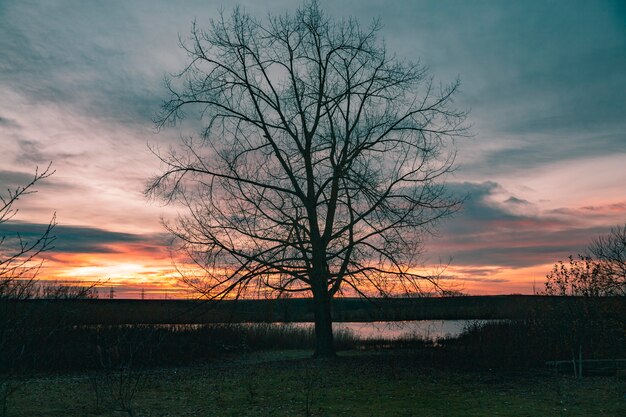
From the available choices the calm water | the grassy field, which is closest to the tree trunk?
the grassy field

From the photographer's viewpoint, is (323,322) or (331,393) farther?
(323,322)

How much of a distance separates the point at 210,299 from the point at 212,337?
32.1ft

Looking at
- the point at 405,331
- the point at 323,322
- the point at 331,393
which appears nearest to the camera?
the point at 331,393

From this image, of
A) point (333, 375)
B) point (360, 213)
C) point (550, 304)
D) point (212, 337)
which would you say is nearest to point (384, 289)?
point (360, 213)

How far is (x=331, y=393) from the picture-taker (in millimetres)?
13859

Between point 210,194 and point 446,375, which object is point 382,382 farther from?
point 210,194

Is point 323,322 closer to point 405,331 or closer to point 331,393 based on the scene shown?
point 331,393

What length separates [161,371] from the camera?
19.9 meters

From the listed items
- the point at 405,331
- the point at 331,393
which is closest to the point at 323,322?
the point at 331,393

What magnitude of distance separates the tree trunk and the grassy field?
2.42 m

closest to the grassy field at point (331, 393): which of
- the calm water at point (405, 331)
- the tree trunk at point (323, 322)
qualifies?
the tree trunk at point (323, 322)

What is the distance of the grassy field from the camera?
39.4ft

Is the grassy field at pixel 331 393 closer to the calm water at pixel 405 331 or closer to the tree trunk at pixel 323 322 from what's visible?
the tree trunk at pixel 323 322

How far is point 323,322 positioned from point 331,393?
23.7 ft
